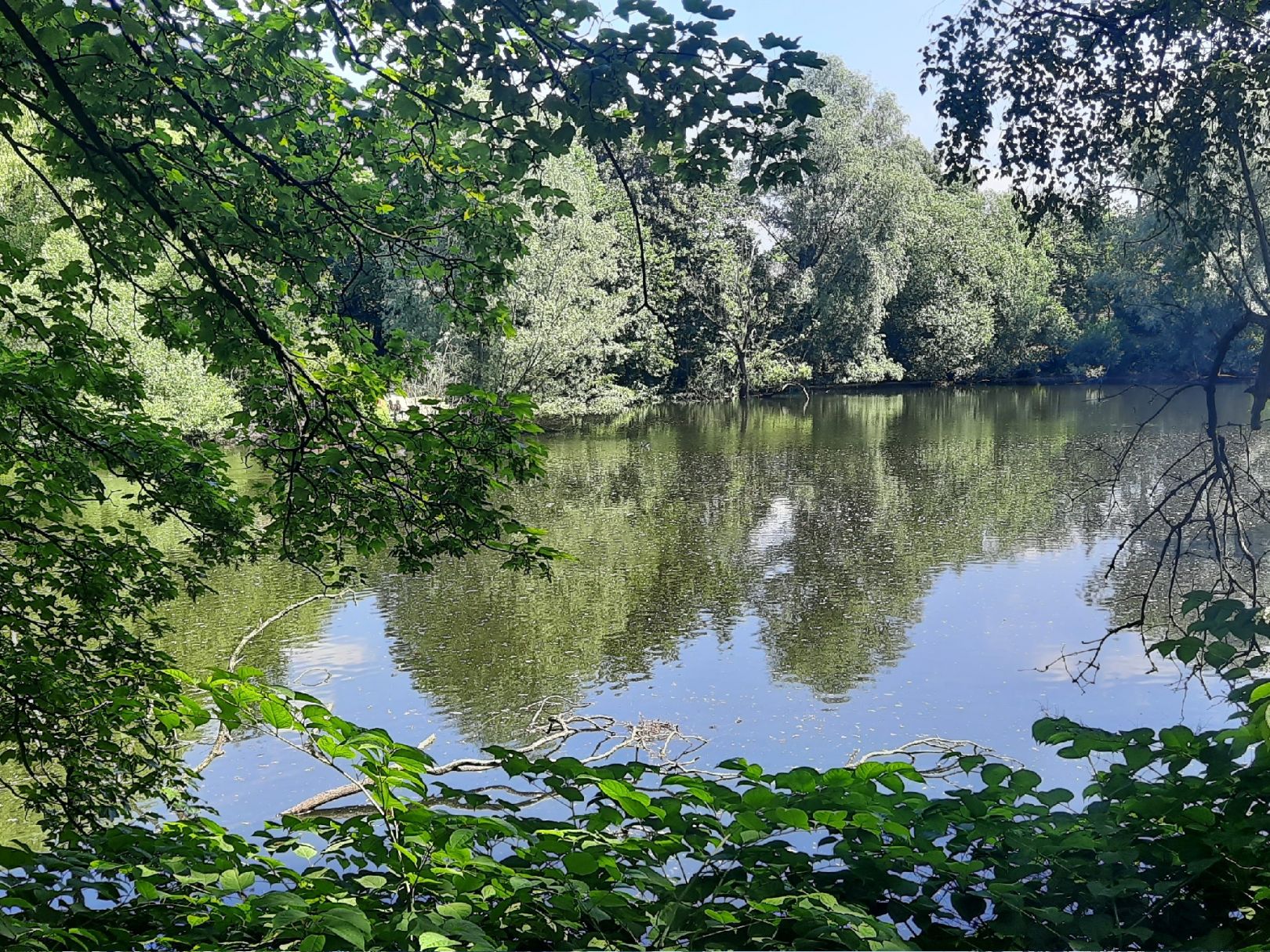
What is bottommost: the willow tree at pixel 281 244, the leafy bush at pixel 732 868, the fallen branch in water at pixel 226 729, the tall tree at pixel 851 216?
the fallen branch in water at pixel 226 729

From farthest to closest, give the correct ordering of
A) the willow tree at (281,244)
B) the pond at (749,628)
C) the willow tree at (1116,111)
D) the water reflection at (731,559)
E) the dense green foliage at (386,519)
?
the water reflection at (731,559) → the pond at (749,628) → the willow tree at (1116,111) → the willow tree at (281,244) → the dense green foliage at (386,519)

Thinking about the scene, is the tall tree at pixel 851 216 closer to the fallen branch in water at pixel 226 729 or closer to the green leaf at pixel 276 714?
the fallen branch in water at pixel 226 729

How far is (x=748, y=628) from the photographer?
10.6 metres

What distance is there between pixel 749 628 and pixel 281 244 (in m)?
7.43

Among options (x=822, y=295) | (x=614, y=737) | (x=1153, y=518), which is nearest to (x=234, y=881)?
(x=614, y=737)

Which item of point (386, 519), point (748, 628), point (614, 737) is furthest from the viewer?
point (748, 628)

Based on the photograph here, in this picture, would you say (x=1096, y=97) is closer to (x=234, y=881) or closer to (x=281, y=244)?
(x=281, y=244)

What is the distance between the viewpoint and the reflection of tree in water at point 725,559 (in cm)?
964

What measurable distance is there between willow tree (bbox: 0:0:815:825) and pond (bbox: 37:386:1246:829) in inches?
95.5

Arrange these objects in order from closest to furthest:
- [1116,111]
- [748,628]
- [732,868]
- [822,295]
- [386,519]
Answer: [732,868]
[386,519]
[1116,111]
[748,628]
[822,295]

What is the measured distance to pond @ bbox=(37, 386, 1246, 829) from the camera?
8.02 metres

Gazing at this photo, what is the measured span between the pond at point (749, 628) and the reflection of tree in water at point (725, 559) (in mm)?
46

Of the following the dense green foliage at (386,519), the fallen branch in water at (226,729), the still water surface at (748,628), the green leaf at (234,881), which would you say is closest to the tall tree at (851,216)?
the still water surface at (748,628)

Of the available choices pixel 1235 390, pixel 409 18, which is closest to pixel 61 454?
pixel 409 18
